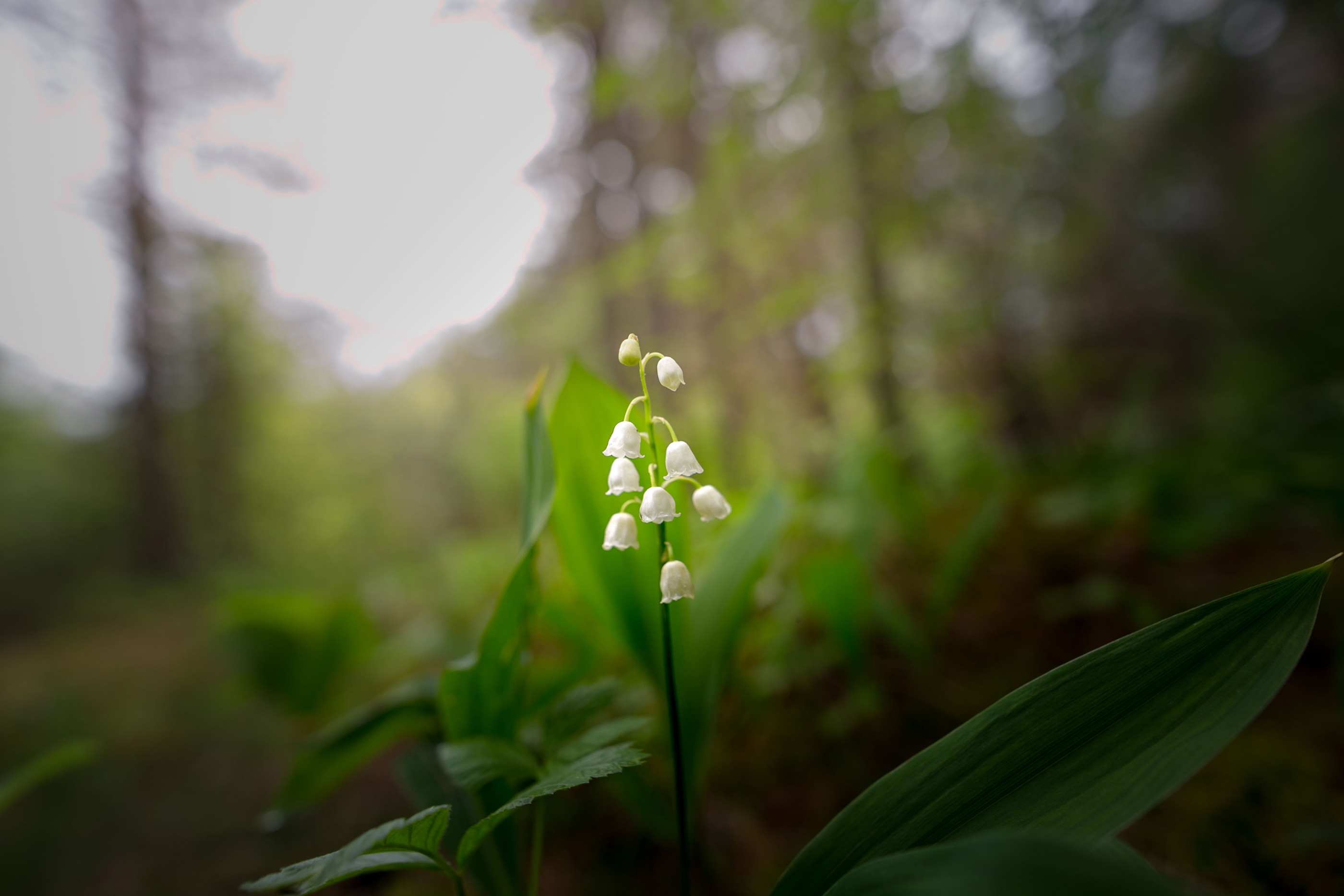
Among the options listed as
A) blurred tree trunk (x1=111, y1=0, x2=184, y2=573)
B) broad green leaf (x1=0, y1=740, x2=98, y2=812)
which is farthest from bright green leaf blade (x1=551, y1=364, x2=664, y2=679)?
blurred tree trunk (x1=111, y1=0, x2=184, y2=573)

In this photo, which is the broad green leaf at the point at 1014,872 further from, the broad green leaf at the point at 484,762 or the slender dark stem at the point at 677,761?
the broad green leaf at the point at 484,762

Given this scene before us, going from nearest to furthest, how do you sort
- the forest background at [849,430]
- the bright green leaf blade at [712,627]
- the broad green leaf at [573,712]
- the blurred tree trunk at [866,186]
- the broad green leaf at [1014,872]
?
the broad green leaf at [1014,872] < the broad green leaf at [573,712] < the bright green leaf blade at [712,627] < the forest background at [849,430] < the blurred tree trunk at [866,186]

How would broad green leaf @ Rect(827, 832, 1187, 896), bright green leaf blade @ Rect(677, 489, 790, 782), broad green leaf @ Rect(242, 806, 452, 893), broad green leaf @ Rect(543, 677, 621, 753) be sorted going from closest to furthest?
broad green leaf @ Rect(827, 832, 1187, 896)
broad green leaf @ Rect(242, 806, 452, 893)
broad green leaf @ Rect(543, 677, 621, 753)
bright green leaf blade @ Rect(677, 489, 790, 782)

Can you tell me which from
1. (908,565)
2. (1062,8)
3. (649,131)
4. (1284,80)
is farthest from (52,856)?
(1284,80)

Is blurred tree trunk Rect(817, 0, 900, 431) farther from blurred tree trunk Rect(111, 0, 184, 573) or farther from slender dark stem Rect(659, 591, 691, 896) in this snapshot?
blurred tree trunk Rect(111, 0, 184, 573)

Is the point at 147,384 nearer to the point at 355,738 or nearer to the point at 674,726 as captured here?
the point at 355,738

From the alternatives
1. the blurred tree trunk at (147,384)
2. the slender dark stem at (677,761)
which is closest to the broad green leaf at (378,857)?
the slender dark stem at (677,761)

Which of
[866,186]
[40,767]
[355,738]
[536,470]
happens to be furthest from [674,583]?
[866,186]
